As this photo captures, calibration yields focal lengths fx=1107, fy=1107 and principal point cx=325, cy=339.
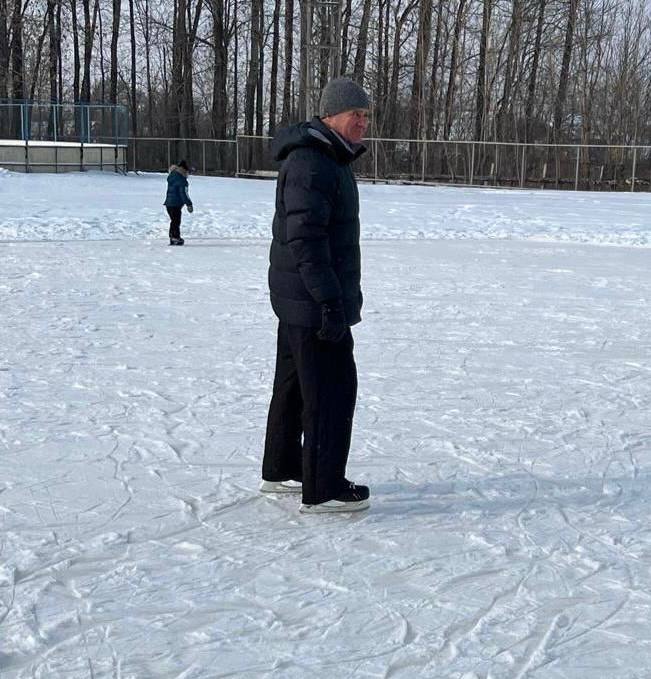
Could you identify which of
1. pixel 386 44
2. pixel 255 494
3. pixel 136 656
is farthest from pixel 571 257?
pixel 386 44

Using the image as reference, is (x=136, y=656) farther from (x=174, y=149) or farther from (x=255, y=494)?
(x=174, y=149)

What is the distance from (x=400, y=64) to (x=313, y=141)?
49.8 m

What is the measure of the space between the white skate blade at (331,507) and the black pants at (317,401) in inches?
1.9

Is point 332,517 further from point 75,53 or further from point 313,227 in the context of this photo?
point 75,53

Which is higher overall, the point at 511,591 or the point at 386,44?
the point at 386,44

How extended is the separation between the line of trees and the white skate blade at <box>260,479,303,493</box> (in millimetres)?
43297

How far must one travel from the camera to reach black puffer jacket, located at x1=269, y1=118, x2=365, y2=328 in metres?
3.84

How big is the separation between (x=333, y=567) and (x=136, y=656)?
2.92 feet

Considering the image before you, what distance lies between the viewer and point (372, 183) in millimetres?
38281

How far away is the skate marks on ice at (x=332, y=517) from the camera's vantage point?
3.16 metres

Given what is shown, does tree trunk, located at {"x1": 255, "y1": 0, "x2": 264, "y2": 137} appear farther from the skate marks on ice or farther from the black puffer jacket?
the black puffer jacket

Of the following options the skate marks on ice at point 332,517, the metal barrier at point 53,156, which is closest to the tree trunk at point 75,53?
the metal barrier at point 53,156

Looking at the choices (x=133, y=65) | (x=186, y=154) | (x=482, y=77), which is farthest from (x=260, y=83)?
(x=482, y=77)

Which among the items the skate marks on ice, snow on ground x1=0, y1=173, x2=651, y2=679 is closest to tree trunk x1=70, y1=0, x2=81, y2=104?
snow on ground x1=0, y1=173, x2=651, y2=679
